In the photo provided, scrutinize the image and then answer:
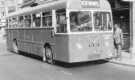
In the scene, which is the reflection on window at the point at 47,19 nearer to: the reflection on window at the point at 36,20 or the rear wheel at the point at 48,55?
the reflection on window at the point at 36,20

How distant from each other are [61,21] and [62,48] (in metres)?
1.12

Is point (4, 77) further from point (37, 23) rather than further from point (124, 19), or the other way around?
point (124, 19)

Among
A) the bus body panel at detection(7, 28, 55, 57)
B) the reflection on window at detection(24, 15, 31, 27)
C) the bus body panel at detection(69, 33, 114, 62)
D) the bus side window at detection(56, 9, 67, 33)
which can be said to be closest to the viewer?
the bus body panel at detection(69, 33, 114, 62)

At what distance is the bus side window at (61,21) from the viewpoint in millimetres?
10786

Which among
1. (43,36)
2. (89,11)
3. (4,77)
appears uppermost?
(89,11)

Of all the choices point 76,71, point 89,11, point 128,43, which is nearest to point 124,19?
point 128,43

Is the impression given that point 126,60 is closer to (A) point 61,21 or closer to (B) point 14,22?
(A) point 61,21

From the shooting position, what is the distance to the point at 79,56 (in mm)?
10695

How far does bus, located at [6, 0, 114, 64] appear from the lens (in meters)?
10.6

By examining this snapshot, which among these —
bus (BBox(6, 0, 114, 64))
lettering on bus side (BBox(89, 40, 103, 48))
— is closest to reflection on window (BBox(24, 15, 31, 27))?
bus (BBox(6, 0, 114, 64))

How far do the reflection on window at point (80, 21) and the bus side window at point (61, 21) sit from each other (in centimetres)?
31

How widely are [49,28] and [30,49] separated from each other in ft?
9.95

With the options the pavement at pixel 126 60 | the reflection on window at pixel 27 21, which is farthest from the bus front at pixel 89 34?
the reflection on window at pixel 27 21

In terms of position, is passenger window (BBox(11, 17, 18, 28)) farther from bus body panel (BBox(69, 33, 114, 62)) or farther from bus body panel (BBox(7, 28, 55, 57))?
bus body panel (BBox(69, 33, 114, 62))
